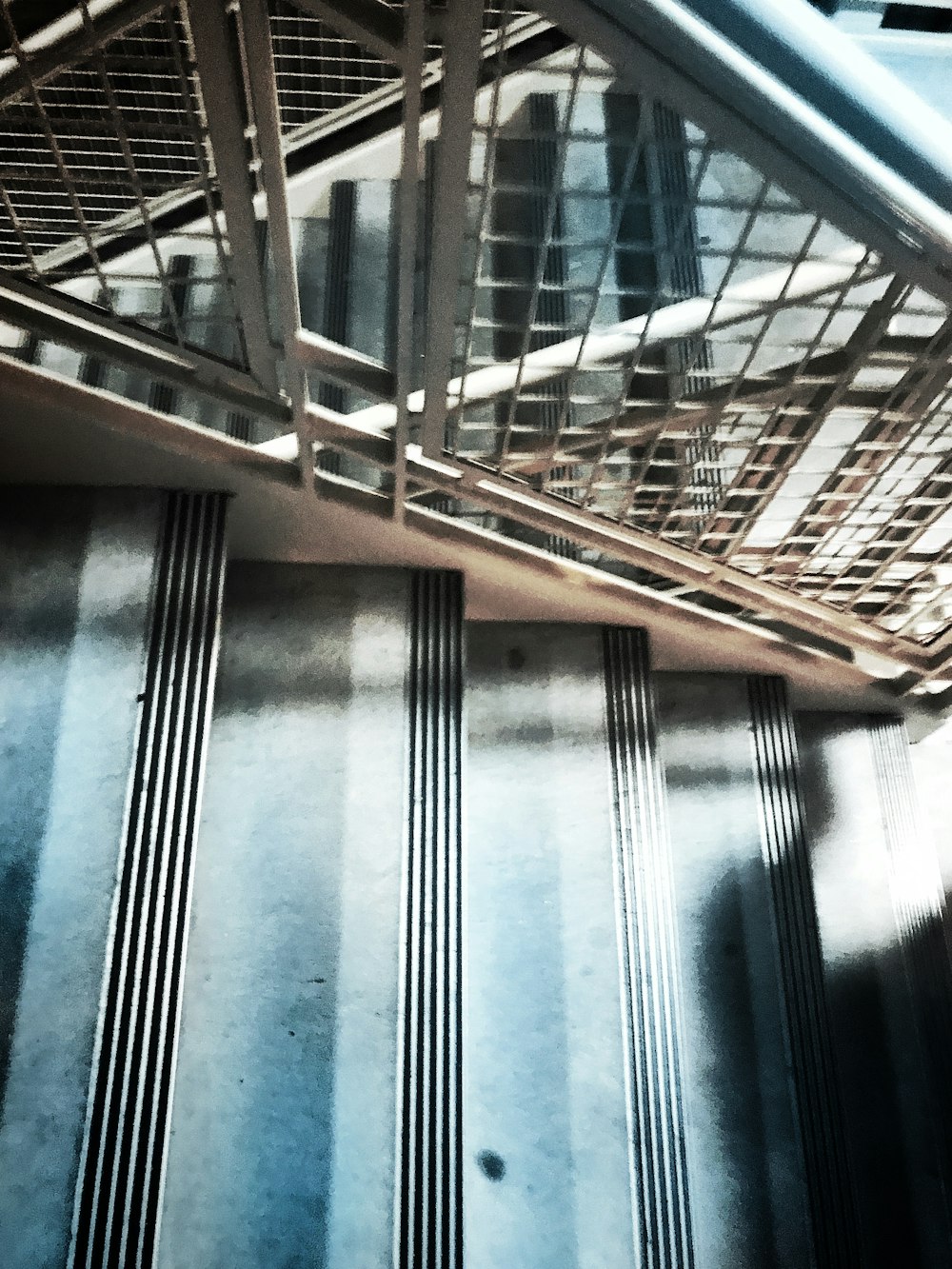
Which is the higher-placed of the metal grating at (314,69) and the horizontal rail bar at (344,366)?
the metal grating at (314,69)

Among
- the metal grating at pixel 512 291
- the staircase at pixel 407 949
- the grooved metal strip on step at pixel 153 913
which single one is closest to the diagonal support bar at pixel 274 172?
the metal grating at pixel 512 291

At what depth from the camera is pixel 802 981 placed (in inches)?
280

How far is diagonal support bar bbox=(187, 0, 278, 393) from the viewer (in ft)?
10.5

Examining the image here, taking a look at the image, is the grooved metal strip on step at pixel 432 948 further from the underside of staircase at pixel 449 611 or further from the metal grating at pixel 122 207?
the metal grating at pixel 122 207

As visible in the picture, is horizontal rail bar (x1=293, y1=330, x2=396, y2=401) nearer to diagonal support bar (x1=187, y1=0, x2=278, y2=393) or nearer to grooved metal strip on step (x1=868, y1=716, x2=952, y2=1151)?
diagonal support bar (x1=187, y1=0, x2=278, y2=393)

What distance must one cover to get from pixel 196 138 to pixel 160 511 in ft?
8.44

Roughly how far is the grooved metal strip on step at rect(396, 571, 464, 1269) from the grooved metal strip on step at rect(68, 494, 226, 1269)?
1.23 metres

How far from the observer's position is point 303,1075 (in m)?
5.37

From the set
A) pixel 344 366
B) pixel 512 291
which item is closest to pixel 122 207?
pixel 344 366

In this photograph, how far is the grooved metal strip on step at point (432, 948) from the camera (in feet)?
17.2

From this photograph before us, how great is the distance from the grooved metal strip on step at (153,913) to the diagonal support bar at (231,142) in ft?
5.28

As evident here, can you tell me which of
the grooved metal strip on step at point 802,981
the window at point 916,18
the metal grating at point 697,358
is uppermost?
the window at point 916,18

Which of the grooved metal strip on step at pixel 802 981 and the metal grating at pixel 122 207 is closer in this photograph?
the metal grating at pixel 122 207

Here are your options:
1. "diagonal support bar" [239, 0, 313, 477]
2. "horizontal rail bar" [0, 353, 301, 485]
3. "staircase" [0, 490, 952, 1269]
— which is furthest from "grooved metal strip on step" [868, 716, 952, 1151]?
"diagonal support bar" [239, 0, 313, 477]
